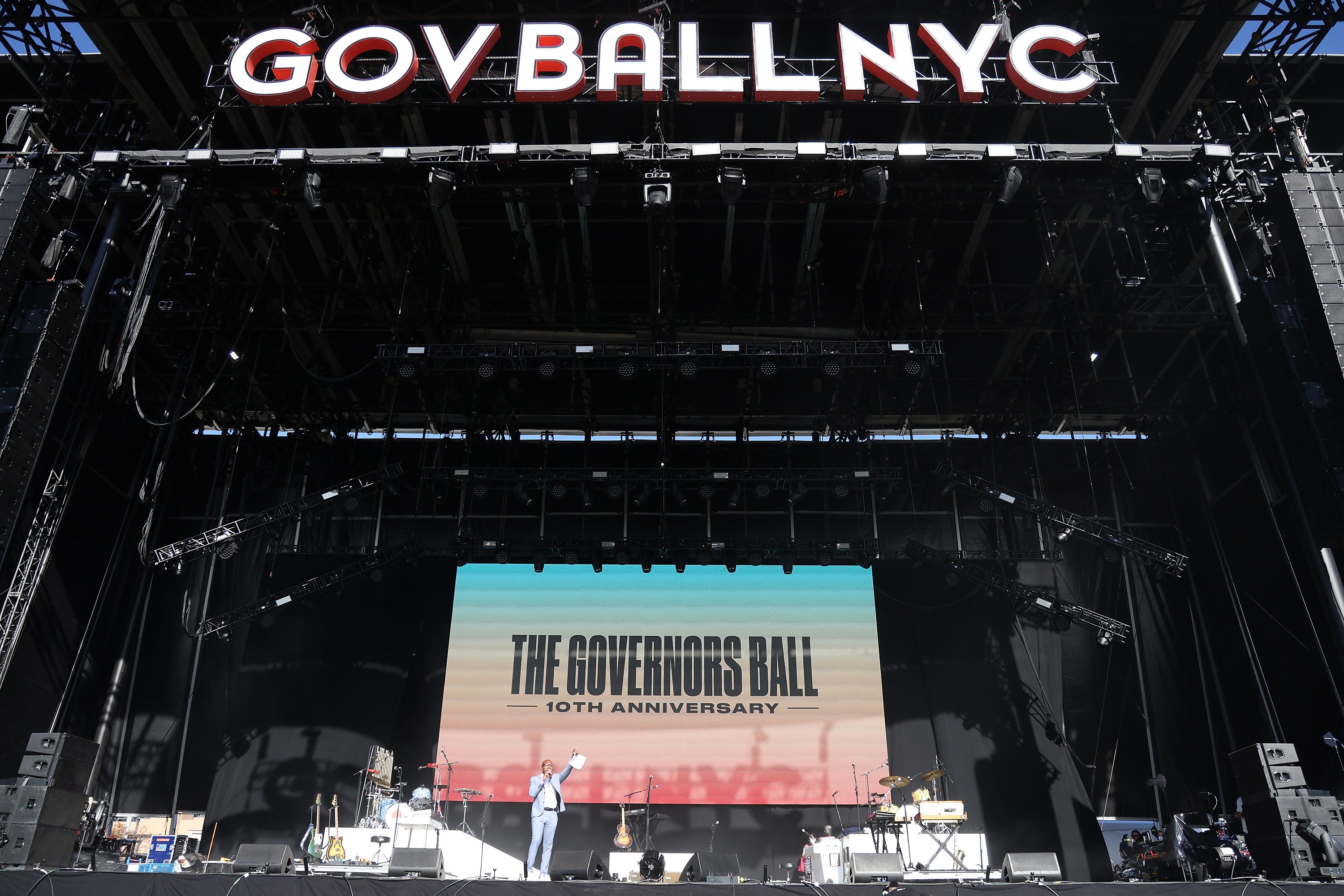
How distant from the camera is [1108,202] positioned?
11039 mm

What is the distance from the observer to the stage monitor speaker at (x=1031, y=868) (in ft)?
27.9

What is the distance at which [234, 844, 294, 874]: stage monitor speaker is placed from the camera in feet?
28.6

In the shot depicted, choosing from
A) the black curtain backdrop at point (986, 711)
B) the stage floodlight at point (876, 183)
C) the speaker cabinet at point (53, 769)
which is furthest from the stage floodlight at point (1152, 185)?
the speaker cabinet at point (53, 769)

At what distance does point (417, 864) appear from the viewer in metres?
8.91

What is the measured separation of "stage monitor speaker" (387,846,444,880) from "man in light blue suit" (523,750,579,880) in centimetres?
155

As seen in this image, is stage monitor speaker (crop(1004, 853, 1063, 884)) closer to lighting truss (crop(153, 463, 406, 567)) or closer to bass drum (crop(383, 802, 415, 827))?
bass drum (crop(383, 802, 415, 827))

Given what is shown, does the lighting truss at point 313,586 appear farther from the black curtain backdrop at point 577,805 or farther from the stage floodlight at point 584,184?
the stage floodlight at point 584,184

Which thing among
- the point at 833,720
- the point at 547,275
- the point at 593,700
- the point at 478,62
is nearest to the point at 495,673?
the point at 593,700

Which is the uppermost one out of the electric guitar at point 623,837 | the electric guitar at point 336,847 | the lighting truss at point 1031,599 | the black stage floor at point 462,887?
the lighting truss at point 1031,599

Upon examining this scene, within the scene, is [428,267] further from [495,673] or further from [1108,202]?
[1108,202]

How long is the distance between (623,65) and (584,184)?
1.63 m

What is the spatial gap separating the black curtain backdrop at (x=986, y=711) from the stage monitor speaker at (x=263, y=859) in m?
9.66

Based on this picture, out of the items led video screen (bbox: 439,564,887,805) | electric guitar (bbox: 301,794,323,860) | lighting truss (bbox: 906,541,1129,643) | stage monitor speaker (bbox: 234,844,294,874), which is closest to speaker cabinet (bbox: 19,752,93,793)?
stage monitor speaker (bbox: 234,844,294,874)

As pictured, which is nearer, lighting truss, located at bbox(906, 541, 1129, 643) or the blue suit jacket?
the blue suit jacket
